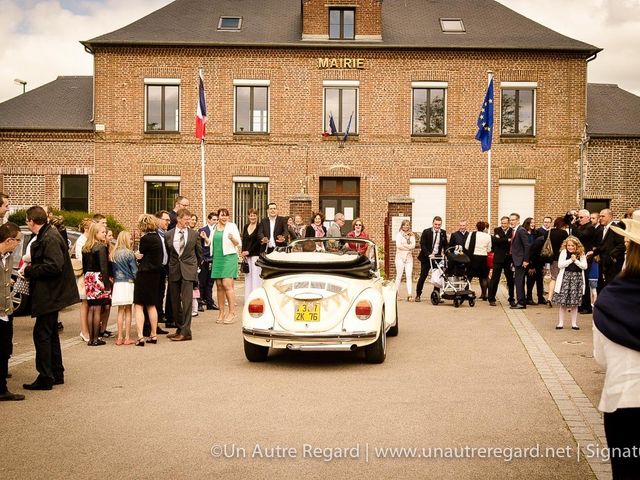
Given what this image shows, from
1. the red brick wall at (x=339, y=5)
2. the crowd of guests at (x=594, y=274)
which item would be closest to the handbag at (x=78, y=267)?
the crowd of guests at (x=594, y=274)

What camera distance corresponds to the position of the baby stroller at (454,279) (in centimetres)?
1792

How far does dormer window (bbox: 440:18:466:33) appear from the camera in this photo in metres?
32.5

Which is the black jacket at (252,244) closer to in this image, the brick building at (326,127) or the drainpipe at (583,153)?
the brick building at (326,127)

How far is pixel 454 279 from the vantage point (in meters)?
18.1

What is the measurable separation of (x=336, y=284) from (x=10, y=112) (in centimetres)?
2645

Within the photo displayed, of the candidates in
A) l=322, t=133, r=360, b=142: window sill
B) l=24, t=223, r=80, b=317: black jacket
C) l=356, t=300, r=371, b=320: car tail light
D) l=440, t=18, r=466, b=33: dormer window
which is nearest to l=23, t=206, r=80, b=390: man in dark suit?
l=24, t=223, r=80, b=317: black jacket

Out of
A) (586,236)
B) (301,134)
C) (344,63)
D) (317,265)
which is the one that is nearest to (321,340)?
(317,265)

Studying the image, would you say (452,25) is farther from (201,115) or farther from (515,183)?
(201,115)

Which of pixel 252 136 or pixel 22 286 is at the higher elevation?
pixel 252 136

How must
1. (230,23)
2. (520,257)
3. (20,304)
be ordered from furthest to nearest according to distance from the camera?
1. (230,23)
2. (520,257)
3. (20,304)

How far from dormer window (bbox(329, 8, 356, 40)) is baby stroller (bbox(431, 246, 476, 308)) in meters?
15.7

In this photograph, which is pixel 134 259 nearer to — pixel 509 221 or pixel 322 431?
pixel 322 431

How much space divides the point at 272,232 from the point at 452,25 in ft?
65.5

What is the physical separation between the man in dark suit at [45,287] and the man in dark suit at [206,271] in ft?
26.3
